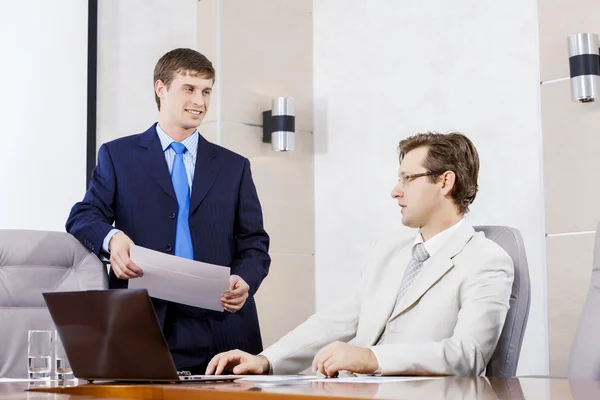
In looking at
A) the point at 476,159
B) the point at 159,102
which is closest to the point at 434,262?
the point at 476,159

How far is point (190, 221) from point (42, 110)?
1.92 m

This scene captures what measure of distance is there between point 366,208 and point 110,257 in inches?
92.3

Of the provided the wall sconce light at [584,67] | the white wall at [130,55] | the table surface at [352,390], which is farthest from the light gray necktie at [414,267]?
the white wall at [130,55]

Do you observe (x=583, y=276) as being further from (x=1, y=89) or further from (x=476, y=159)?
(x=1, y=89)

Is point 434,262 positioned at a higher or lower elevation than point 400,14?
lower

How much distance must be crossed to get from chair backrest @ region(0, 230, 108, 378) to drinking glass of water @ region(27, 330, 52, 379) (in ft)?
1.70

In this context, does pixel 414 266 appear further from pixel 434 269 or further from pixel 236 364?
pixel 236 364

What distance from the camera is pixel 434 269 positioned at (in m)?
2.25

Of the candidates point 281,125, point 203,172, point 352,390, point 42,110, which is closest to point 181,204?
point 203,172

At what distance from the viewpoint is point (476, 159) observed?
261 cm

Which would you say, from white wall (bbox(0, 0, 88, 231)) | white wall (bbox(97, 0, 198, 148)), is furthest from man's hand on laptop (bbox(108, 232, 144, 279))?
white wall (bbox(97, 0, 198, 148))

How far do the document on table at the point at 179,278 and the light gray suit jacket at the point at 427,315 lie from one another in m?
0.23

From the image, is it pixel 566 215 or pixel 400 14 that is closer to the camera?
pixel 566 215

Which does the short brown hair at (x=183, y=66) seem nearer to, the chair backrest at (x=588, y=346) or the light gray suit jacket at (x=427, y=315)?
the light gray suit jacket at (x=427, y=315)
